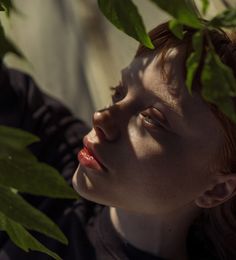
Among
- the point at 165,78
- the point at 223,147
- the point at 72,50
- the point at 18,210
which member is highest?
the point at 18,210

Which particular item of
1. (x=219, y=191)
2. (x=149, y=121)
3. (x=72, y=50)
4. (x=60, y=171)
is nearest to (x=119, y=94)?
(x=149, y=121)

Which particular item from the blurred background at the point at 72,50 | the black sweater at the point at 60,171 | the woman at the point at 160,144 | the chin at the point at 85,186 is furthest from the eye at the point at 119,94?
the blurred background at the point at 72,50

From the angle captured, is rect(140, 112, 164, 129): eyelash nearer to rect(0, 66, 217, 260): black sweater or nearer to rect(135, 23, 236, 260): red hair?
rect(135, 23, 236, 260): red hair

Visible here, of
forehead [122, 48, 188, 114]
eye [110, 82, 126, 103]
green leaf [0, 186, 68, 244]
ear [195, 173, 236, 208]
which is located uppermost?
green leaf [0, 186, 68, 244]

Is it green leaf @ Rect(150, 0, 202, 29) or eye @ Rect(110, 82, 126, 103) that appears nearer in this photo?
green leaf @ Rect(150, 0, 202, 29)

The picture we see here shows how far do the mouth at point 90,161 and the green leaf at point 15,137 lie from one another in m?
0.37

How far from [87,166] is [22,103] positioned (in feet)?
1.36

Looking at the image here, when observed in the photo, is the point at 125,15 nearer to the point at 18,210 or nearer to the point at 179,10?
the point at 179,10

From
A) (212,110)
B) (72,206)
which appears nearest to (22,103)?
(72,206)

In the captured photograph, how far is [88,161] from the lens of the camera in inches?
30.4

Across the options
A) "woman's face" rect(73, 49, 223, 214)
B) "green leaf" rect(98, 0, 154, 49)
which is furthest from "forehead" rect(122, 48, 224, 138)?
"green leaf" rect(98, 0, 154, 49)

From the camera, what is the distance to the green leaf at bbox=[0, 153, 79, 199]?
40cm

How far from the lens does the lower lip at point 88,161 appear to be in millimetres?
766

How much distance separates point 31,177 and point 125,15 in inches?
5.6
